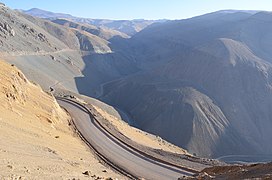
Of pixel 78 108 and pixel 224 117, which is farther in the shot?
pixel 224 117

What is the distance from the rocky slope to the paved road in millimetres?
1840

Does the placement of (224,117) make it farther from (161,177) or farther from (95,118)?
(161,177)

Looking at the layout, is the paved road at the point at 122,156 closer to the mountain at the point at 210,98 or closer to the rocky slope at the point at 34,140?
the rocky slope at the point at 34,140

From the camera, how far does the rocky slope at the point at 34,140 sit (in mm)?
17406

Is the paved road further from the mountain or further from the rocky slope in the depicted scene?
the mountain

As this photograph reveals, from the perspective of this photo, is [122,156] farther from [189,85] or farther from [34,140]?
[189,85]

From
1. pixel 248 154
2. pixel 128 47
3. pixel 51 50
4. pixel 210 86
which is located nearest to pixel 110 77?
pixel 51 50

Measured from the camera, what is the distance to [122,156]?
34031mm

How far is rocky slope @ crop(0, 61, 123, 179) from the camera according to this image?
57.1 feet

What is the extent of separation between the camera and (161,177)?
97.3ft

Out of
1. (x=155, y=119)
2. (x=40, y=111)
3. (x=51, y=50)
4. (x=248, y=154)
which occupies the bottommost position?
(x=248, y=154)

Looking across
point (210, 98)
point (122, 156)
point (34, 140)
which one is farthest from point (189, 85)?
point (34, 140)

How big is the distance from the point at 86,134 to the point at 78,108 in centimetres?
1174

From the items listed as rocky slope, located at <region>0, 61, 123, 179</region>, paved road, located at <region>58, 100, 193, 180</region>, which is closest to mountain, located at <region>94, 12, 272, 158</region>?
paved road, located at <region>58, 100, 193, 180</region>
